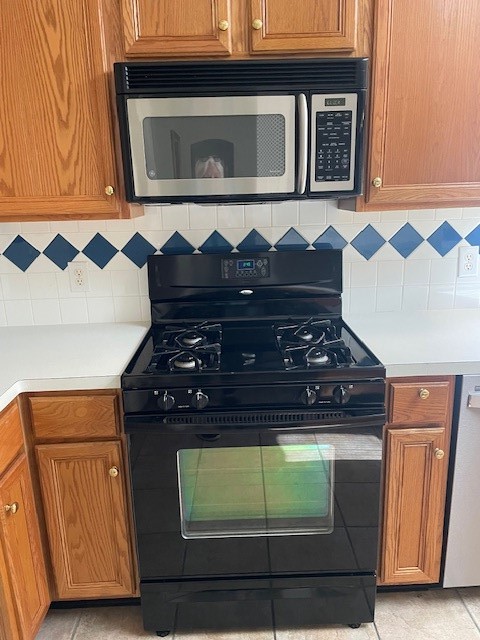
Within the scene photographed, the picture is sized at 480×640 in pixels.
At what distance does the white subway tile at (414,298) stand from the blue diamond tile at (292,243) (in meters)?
0.45

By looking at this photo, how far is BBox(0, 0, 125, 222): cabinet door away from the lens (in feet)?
5.25

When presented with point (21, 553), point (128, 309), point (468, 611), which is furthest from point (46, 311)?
point (468, 611)

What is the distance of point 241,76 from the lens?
1.60 m

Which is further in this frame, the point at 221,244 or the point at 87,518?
the point at 221,244

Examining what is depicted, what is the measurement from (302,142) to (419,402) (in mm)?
866

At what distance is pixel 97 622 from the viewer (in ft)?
6.07

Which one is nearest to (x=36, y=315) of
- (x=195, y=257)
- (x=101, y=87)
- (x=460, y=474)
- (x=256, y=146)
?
(x=195, y=257)

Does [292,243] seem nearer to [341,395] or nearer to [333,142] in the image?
[333,142]

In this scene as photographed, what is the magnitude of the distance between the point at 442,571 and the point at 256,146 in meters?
1.53

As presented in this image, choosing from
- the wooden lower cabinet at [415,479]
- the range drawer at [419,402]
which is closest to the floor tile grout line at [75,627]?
the wooden lower cabinet at [415,479]

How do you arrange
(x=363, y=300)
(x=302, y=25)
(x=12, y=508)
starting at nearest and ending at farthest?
(x=12, y=508), (x=302, y=25), (x=363, y=300)

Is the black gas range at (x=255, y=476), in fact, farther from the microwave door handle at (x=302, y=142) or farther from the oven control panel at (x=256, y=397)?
the microwave door handle at (x=302, y=142)

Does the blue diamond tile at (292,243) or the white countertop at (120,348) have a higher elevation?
the blue diamond tile at (292,243)

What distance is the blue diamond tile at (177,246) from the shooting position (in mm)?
2068
